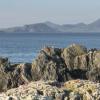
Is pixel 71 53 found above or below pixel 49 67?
above

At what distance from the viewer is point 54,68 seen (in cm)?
5753

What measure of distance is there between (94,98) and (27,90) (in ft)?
9.43

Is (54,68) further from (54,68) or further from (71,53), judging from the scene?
(71,53)

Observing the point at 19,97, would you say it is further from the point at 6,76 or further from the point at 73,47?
the point at 73,47

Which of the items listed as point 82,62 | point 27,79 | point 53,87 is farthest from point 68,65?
point 53,87

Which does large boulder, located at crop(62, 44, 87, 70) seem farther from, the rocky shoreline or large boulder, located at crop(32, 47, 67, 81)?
large boulder, located at crop(32, 47, 67, 81)

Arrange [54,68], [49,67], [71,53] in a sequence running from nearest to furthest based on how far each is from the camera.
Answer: [54,68], [49,67], [71,53]

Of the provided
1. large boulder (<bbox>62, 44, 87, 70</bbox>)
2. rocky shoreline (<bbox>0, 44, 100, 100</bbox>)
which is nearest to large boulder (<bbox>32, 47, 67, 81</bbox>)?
rocky shoreline (<bbox>0, 44, 100, 100</bbox>)

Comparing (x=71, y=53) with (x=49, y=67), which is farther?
(x=71, y=53)

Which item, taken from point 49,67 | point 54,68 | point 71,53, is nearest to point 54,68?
point 54,68

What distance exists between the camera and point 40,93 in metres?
24.6

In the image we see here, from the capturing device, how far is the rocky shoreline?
55.8m

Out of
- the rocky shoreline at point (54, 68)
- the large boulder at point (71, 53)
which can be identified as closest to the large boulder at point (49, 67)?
the rocky shoreline at point (54, 68)

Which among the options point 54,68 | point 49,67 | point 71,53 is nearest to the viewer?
point 54,68
